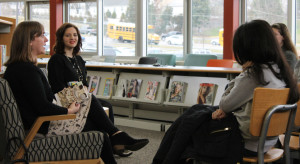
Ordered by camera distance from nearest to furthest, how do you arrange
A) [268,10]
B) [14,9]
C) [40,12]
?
[268,10], [40,12], [14,9]

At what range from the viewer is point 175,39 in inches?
361

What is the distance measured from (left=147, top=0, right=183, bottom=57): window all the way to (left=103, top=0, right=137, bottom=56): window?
52 centimetres

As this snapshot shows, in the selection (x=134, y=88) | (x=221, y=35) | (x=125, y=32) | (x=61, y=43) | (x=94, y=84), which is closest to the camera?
(x=61, y=43)

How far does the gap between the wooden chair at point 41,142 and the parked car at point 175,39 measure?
22.4 ft

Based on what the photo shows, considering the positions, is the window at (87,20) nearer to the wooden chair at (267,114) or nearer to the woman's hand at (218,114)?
the woman's hand at (218,114)

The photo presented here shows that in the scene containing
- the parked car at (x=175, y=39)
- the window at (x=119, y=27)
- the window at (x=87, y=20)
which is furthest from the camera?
the window at (x=87, y=20)

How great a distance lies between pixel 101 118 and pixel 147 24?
22.0ft

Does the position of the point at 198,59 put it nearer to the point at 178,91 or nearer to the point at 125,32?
the point at 178,91

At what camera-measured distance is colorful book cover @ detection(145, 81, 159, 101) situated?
5207mm

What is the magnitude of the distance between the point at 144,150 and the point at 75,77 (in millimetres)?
1149

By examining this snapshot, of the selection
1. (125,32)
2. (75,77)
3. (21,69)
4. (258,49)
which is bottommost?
(75,77)

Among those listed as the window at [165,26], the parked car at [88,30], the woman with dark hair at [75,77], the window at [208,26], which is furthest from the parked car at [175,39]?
the woman with dark hair at [75,77]

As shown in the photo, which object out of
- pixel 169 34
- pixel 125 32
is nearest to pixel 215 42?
pixel 169 34

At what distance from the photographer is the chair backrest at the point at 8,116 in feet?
7.06
